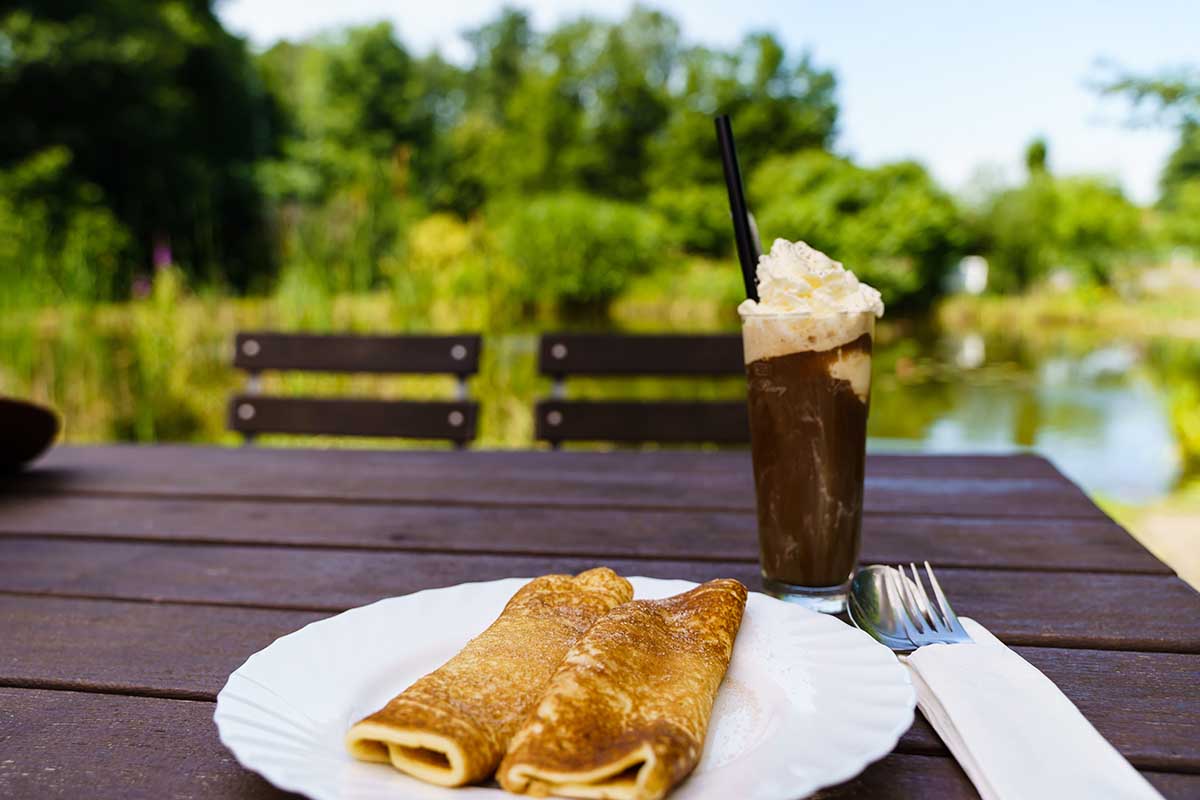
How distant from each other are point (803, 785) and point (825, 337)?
1.20ft

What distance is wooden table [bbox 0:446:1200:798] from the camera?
0.49m

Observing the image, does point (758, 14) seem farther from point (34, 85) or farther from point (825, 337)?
point (825, 337)

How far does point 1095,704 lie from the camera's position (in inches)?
20.6

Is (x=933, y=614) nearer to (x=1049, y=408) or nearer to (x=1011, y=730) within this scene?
(x=1011, y=730)

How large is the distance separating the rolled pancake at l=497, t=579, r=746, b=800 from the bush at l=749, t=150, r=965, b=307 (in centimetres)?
1802

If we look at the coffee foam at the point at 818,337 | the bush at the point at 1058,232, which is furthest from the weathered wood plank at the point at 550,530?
the bush at the point at 1058,232

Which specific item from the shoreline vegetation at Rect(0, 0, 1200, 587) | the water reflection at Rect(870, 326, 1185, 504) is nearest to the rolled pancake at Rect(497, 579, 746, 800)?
the shoreline vegetation at Rect(0, 0, 1200, 587)

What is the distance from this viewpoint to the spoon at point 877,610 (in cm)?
60

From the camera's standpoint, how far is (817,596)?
2.32ft

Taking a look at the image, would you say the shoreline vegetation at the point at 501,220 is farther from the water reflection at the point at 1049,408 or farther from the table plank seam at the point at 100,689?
the table plank seam at the point at 100,689

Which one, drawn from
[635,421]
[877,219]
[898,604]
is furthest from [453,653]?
[877,219]

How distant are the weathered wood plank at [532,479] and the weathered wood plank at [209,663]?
0.42 meters

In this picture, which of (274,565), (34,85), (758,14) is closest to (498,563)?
(274,565)

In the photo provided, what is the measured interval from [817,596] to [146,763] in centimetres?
48
